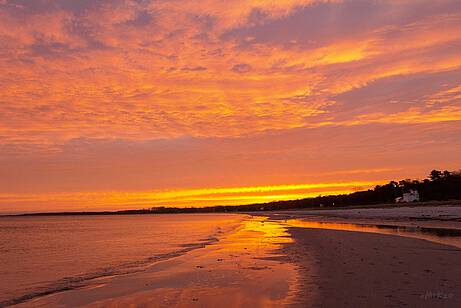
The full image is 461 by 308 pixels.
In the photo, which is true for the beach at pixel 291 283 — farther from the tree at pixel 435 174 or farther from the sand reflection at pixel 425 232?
the tree at pixel 435 174

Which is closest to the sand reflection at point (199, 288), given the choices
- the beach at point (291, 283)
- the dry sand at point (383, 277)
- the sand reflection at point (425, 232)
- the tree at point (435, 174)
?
the beach at point (291, 283)

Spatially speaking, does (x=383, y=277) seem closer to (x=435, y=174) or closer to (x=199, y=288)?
(x=199, y=288)

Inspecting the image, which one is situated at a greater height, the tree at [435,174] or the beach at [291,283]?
the tree at [435,174]

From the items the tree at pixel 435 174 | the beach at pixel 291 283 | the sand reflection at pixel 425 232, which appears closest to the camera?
the beach at pixel 291 283

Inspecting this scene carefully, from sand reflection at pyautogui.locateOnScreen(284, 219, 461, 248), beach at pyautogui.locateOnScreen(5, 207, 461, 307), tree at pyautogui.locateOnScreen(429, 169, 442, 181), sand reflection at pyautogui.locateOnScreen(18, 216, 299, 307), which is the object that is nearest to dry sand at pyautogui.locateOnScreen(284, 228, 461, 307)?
beach at pyautogui.locateOnScreen(5, 207, 461, 307)

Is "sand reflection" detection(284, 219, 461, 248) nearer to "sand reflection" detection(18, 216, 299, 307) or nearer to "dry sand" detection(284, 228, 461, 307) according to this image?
"dry sand" detection(284, 228, 461, 307)

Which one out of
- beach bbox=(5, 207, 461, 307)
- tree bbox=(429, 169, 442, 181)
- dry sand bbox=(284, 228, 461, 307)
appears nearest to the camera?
dry sand bbox=(284, 228, 461, 307)

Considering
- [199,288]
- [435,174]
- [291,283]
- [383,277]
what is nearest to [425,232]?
[383,277]

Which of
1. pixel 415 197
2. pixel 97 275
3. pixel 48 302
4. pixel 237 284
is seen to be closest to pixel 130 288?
pixel 48 302

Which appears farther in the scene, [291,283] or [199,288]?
[199,288]

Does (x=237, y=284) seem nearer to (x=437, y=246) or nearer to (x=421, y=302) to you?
(x=421, y=302)

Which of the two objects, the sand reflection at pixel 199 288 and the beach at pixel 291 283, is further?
the sand reflection at pixel 199 288

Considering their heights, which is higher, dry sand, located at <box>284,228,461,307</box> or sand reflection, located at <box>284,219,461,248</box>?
sand reflection, located at <box>284,219,461,248</box>

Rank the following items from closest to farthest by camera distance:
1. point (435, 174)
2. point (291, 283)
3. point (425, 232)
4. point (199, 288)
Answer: point (291, 283), point (199, 288), point (425, 232), point (435, 174)
